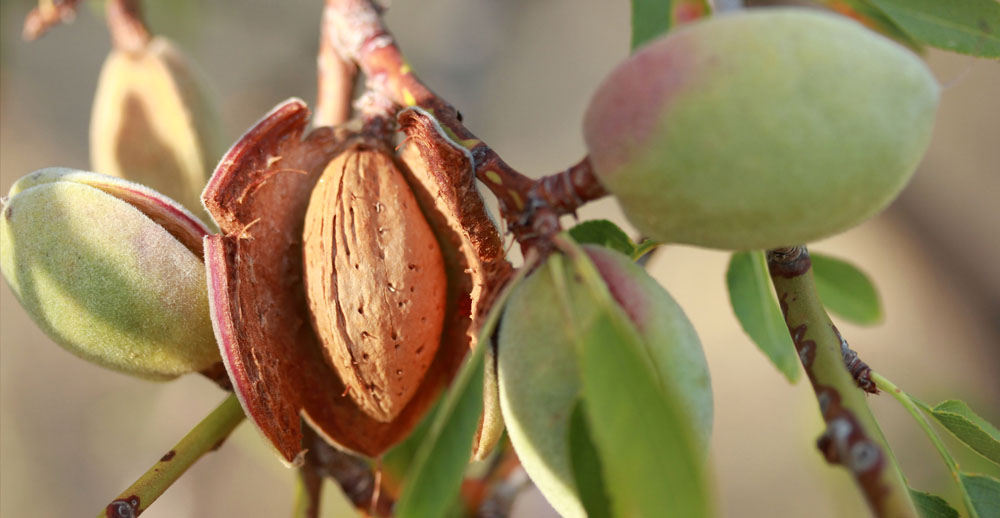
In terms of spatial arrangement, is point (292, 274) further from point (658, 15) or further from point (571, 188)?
point (658, 15)

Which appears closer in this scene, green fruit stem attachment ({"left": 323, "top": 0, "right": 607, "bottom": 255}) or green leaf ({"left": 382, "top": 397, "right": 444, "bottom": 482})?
green fruit stem attachment ({"left": 323, "top": 0, "right": 607, "bottom": 255})

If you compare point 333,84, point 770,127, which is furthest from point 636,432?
point 333,84

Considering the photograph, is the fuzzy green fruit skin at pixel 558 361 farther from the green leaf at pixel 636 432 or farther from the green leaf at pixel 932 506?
the green leaf at pixel 932 506

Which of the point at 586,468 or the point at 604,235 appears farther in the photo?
the point at 604,235

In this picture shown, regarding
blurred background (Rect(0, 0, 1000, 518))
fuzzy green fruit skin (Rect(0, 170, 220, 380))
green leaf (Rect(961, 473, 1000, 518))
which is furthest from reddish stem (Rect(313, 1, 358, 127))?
blurred background (Rect(0, 0, 1000, 518))

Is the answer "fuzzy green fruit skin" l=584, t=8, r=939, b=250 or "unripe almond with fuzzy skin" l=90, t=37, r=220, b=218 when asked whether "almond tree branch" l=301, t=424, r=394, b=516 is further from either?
"fuzzy green fruit skin" l=584, t=8, r=939, b=250

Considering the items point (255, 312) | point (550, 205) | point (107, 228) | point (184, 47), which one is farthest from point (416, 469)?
point (184, 47)

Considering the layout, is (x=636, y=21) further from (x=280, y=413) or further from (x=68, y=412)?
(x=68, y=412)
